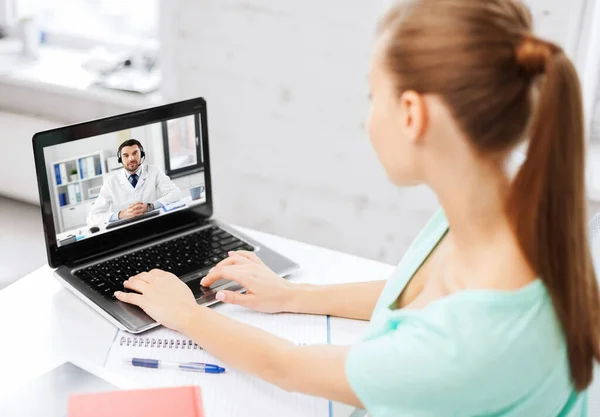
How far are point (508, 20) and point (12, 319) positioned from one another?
830mm

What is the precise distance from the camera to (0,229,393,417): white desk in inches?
39.2

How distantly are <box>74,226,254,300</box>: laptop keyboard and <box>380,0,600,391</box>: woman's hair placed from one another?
611 mm

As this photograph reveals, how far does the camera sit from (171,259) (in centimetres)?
124

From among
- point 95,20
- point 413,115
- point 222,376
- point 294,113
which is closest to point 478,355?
point 413,115

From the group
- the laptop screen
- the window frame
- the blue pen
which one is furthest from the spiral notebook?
the window frame

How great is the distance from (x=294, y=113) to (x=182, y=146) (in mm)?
840

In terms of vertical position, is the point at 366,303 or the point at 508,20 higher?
the point at 508,20

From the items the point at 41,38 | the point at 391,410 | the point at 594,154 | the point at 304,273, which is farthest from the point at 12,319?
the point at 41,38

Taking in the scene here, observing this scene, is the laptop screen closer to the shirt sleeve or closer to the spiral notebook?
the spiral notebook

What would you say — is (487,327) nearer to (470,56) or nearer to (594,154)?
(470,56)

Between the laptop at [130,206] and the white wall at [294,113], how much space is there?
758mm

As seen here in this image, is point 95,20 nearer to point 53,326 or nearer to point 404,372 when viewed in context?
point 53,326

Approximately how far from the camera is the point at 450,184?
78cm

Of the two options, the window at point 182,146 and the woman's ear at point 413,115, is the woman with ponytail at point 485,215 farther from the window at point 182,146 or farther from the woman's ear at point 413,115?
the window at point 182,146
